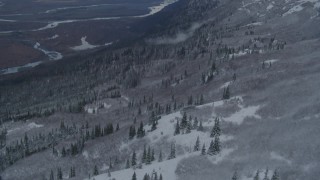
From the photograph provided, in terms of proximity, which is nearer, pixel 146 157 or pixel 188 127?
pixel 146 157

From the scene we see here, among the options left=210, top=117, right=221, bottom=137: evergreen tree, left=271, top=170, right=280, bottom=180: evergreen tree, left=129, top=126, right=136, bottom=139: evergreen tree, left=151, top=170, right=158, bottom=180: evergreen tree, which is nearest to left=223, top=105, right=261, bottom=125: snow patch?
left=210, top=117, right=221, bottom=137: evergreen tree

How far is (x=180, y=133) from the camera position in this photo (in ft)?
433

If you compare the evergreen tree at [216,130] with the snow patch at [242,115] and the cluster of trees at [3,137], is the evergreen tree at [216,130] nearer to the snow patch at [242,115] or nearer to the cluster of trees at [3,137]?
the snow patch at [242,115]

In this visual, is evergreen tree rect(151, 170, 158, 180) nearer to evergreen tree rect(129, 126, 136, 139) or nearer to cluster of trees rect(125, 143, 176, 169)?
cluster of trees rect(125, 143, 176, 169)

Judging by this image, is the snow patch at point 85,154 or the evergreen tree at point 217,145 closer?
the evergreen tree at point 217,145

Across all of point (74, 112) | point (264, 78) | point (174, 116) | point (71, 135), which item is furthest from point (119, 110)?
point (264, 78)

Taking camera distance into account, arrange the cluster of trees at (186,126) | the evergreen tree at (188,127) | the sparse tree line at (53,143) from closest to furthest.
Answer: the evergreen tree at (188,127)
the cluster of trees at (186,126)
the sparse tree line at (53,143)

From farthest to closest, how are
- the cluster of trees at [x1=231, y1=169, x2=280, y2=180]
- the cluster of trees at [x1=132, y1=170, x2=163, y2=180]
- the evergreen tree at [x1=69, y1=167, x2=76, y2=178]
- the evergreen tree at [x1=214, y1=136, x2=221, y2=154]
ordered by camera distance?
the evergreen tree at [x1=69, y1=167, x2=76, y2=178] → the evergreen tree at [x1=214, y1=136, x2=221, y2=154] → the cluster of trees at [x1=132, y1=170, x2=163, y2=180] → the cluster of trees at [x1=231, y1=169, x2=280, y2=180]

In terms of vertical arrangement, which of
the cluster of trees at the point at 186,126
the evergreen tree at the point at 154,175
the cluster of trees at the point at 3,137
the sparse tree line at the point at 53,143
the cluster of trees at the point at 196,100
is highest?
the cluster of trees at the point at 186,126

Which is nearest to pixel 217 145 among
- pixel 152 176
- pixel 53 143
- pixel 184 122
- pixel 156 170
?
pixel 156 170

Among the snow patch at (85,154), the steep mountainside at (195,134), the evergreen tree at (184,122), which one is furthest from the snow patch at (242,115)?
the snow patch at (85,154)

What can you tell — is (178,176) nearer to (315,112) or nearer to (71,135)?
(315,112)

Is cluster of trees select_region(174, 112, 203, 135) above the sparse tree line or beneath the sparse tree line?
above

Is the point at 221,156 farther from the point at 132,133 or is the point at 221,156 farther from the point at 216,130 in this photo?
the point at 132,133
